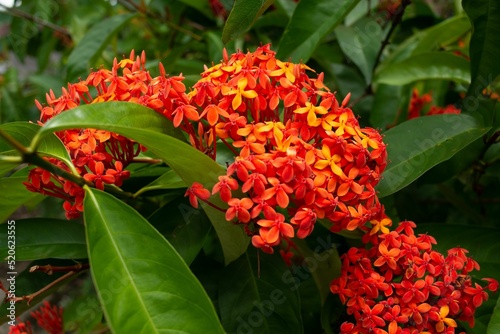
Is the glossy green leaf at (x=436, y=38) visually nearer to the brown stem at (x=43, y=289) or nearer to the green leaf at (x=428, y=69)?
the green leaf at (x=428, y=69)

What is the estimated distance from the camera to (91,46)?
6.84 feet

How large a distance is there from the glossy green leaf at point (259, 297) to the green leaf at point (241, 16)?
19.3 inches

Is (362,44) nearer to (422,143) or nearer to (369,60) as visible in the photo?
(369,60)

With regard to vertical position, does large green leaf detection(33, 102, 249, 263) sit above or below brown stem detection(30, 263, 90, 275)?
above

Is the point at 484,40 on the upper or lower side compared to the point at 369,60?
upper

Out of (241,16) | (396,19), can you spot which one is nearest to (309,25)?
(241,16)

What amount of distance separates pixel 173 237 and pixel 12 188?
0.37m

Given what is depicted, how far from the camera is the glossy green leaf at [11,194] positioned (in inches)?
46.2

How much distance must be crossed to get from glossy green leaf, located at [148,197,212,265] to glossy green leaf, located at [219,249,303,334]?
13 centimetres

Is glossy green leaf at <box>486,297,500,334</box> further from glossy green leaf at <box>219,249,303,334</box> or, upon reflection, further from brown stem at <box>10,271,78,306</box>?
brown stem at <box>10,271,78,306</box>

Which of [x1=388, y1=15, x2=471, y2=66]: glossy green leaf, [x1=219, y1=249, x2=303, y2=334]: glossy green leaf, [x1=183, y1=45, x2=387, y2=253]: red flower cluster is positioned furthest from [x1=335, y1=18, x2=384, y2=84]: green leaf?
[x1=219, y1=249, x2=303, y2=334]: glossy green leaf

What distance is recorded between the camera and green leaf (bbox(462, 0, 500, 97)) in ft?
4.10

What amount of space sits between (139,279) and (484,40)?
3.11ft

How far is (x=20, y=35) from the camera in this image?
122 inches
